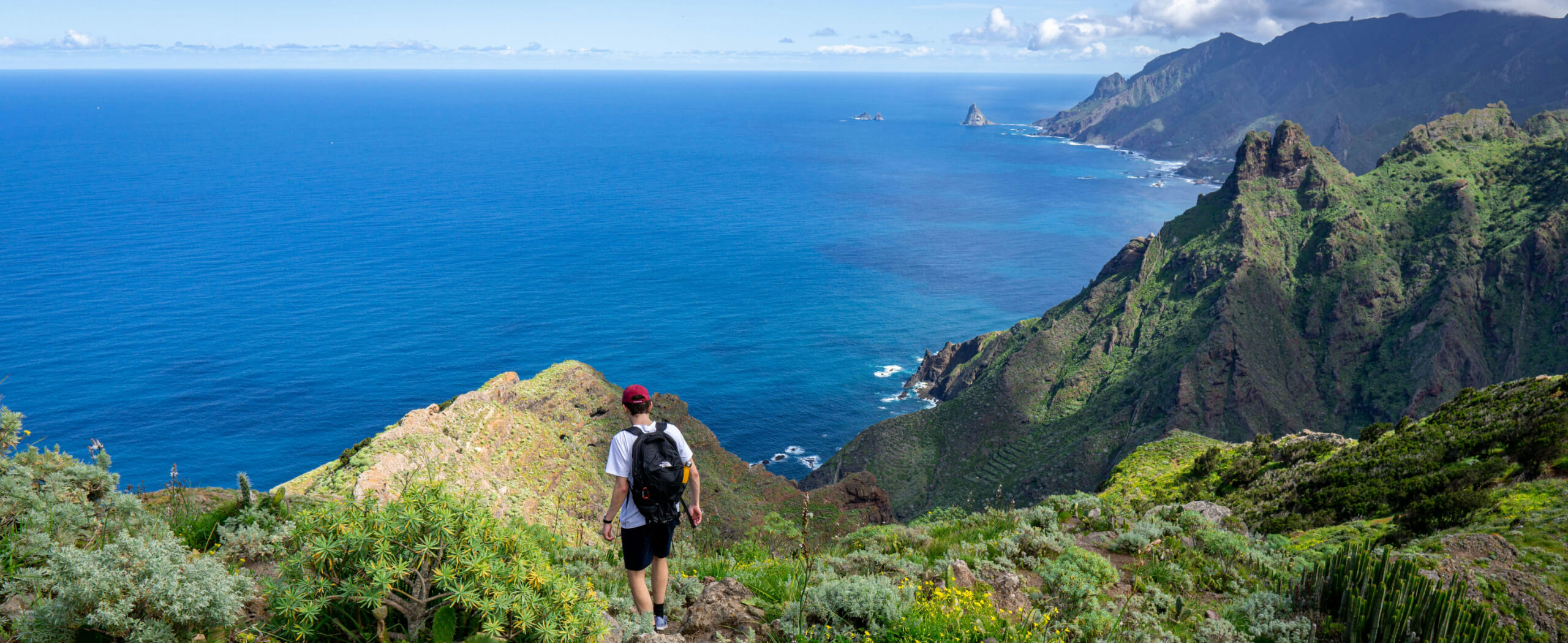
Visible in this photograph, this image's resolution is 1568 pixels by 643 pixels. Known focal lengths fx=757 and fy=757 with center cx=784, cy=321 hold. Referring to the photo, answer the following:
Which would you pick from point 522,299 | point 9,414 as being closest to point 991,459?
point 9,414

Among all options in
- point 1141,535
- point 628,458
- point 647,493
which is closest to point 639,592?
point 647,493

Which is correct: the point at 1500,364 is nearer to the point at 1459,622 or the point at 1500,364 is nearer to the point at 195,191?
Result: the point at 1459,622

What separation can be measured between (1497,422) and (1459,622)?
68.4ft

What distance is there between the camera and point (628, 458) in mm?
8945

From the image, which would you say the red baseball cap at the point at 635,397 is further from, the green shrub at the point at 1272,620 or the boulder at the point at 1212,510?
the boulder at the point at 1212,510

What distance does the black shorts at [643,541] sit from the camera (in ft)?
30.1

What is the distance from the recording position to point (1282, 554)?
15.8 metres

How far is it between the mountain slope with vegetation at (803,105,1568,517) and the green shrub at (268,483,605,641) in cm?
5952

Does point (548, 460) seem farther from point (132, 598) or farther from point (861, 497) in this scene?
point (132, 598)

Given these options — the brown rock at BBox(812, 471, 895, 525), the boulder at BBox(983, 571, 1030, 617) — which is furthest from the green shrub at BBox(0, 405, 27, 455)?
the brown rock at BBox(812, 471, 895, 525)

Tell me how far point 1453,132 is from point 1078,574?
116185 millimetres

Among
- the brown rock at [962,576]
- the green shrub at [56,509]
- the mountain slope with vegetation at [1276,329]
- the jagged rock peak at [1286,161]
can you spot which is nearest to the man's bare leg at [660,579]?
the brown rock at [962,576]

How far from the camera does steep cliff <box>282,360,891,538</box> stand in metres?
32.9

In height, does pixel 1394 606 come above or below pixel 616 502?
below
